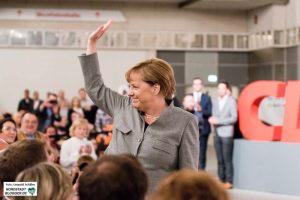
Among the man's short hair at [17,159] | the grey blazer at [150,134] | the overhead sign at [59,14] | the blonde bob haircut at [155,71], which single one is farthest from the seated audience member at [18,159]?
the overhead sign at [59,14]

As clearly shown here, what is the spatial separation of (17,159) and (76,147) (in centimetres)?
617

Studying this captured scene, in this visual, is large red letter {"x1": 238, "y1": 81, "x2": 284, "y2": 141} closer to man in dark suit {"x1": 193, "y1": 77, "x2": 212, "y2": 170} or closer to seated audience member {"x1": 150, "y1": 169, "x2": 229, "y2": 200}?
man in dark suit {"x1": 193, "y1": 77, "x2": 212, "y2": 170}

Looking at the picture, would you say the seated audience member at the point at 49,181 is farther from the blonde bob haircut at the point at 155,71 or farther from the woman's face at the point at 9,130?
the woman's face at the point at 9,130

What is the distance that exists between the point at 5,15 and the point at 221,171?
12434 mm

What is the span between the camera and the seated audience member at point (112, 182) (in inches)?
84.7

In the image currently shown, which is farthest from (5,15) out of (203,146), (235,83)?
(203,146)

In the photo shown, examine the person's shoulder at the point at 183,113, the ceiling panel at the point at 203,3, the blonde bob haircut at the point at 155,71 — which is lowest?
the person's shoulder at the point at 183,113

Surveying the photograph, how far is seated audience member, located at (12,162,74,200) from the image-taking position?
8.51ft

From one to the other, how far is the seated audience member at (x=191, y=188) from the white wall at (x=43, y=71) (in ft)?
64.5

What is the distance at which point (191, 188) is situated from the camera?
204cm

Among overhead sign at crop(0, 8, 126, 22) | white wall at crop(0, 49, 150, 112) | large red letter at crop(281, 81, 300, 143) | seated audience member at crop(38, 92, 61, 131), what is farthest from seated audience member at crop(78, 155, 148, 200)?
overhead sign at crop(0, 8, 126, 22)

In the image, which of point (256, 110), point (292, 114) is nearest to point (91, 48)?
point (292, 114)

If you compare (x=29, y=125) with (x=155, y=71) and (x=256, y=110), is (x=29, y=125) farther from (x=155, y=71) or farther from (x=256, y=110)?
(x=256, y=110)

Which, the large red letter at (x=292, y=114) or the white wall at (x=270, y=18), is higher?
the white wall at (x=270, y=18)
